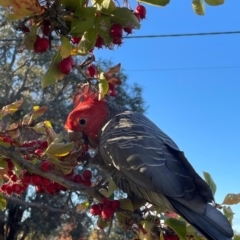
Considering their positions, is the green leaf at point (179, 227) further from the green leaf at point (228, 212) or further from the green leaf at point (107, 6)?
the green leaf at point (107, 6)

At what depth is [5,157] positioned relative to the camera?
666 mm

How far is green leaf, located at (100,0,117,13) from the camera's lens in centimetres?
64

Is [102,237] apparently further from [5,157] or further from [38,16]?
[38,16]

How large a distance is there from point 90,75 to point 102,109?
30 centimetres

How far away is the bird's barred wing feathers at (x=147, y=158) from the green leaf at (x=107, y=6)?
0.29 m

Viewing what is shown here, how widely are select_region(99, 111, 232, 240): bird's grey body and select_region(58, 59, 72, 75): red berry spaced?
0.80 feet

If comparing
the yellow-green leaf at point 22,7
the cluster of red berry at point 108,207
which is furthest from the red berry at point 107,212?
the yellow-green leaf at point 22,7

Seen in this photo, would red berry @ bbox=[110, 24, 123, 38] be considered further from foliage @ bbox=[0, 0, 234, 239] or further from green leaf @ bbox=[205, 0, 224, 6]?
green leaf @ bbox=[205, 0, 224, 6]

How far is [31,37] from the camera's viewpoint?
24.8 inches

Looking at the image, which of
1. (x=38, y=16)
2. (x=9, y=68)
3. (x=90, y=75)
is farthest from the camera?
(x=9, y=68)

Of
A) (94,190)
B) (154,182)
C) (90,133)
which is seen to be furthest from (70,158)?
(90,133)

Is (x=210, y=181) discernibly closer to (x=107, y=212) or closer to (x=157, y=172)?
(x=157, y=172)

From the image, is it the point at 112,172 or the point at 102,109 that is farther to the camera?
the point at 102,109

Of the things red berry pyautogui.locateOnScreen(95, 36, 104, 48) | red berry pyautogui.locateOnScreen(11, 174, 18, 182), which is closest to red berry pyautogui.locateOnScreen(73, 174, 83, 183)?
red berry pyautogui.locateOnScreen(11, 174, 18, 182)
